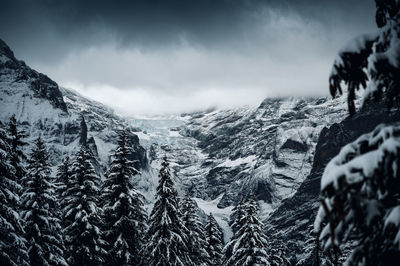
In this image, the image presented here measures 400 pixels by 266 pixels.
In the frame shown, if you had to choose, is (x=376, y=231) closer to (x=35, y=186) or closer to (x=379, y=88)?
(x=379, y=88)

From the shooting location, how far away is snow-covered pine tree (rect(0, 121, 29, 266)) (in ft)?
47.8

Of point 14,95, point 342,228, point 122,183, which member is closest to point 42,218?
point 122,183

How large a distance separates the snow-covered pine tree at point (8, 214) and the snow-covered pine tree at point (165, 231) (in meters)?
8.76

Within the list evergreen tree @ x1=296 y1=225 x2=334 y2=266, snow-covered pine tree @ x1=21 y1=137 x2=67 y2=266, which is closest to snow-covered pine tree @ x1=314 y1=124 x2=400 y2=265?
evergreen tree @ x1=296 y1=225 x2=334 y2=266

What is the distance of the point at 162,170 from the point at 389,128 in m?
20.3

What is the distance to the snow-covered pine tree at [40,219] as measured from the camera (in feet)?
63.8

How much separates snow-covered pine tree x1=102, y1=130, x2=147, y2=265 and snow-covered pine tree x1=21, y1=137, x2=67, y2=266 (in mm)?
3014

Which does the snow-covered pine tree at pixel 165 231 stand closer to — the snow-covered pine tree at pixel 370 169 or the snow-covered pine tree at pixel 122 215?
the snow-covered pine tree at pixel 122 215

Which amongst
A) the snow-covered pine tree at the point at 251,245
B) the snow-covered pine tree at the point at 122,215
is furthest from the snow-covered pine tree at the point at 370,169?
the snow-covered pine tree at the point at 251,245

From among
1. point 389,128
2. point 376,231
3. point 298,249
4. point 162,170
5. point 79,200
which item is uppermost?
point 389,128

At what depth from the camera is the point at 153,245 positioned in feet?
74.6

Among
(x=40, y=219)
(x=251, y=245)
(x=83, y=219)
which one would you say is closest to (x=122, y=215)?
(x=83, y=219)

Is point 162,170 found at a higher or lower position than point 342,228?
lower

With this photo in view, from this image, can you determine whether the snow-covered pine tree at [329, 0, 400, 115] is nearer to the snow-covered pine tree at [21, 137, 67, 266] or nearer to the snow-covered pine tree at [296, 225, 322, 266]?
the snow-covered pine tree at [296, 225, 322, 266]
